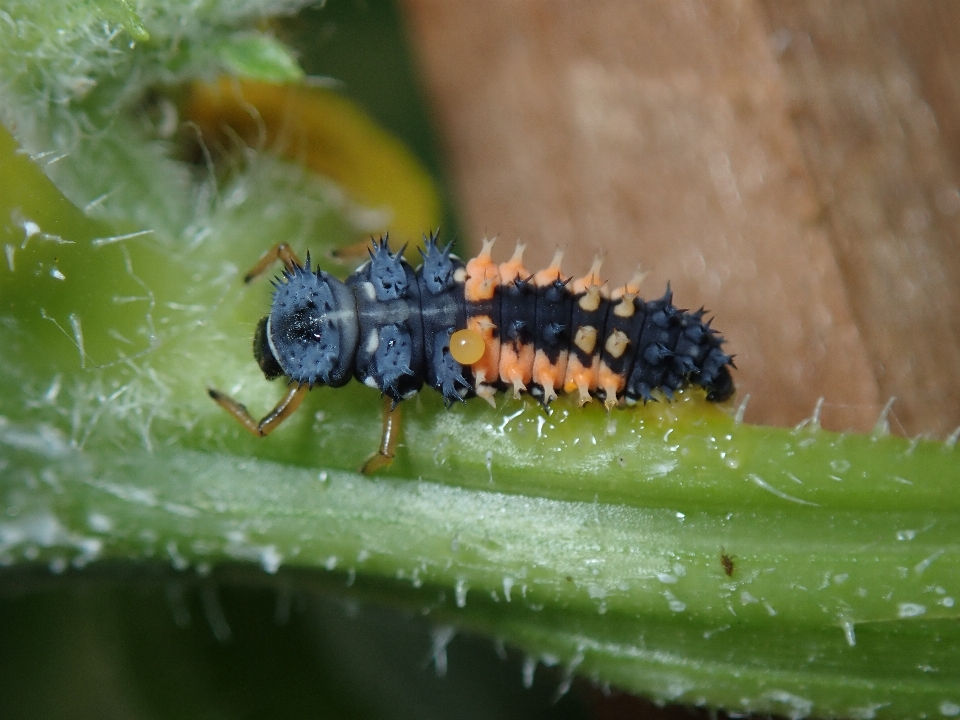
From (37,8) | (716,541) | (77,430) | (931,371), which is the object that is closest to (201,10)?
(37,8)

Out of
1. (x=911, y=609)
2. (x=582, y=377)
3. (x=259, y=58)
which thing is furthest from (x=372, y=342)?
(x=911, y=609)

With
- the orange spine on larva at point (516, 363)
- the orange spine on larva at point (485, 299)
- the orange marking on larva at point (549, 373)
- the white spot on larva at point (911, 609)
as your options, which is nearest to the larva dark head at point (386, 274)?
the orange spine on larva at point (485, 299)

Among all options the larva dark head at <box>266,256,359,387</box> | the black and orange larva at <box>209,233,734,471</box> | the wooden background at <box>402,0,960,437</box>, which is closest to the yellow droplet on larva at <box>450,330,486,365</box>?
the black and orange larva at <box>209,233,734,471</box>

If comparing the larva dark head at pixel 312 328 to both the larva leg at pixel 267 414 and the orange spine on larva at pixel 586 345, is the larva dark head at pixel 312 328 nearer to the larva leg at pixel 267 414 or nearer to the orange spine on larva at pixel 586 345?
the larva leg at pixel 267 414

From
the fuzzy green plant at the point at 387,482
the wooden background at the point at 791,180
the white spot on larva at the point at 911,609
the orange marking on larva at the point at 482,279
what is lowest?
the white spot on larva at the point at 911,609

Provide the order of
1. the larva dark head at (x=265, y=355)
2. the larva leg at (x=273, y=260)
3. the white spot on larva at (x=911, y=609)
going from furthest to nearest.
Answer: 1. the larva leg at (x=273, y=260)
2. the larva dark head at (x=265, y=355)
3. the white spot on larva at (x=911, y=609)

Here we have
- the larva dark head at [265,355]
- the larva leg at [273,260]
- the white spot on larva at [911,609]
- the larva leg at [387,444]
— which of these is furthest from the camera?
the larva leg at [273,260]

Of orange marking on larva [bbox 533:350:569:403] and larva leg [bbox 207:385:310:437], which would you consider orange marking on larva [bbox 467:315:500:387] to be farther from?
larva leg [bbox 207:385:310:437]

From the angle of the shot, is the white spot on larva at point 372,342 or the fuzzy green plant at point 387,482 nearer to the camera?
the fuzzy green plant at point 387,482

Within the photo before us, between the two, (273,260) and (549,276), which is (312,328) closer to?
(273,260)
